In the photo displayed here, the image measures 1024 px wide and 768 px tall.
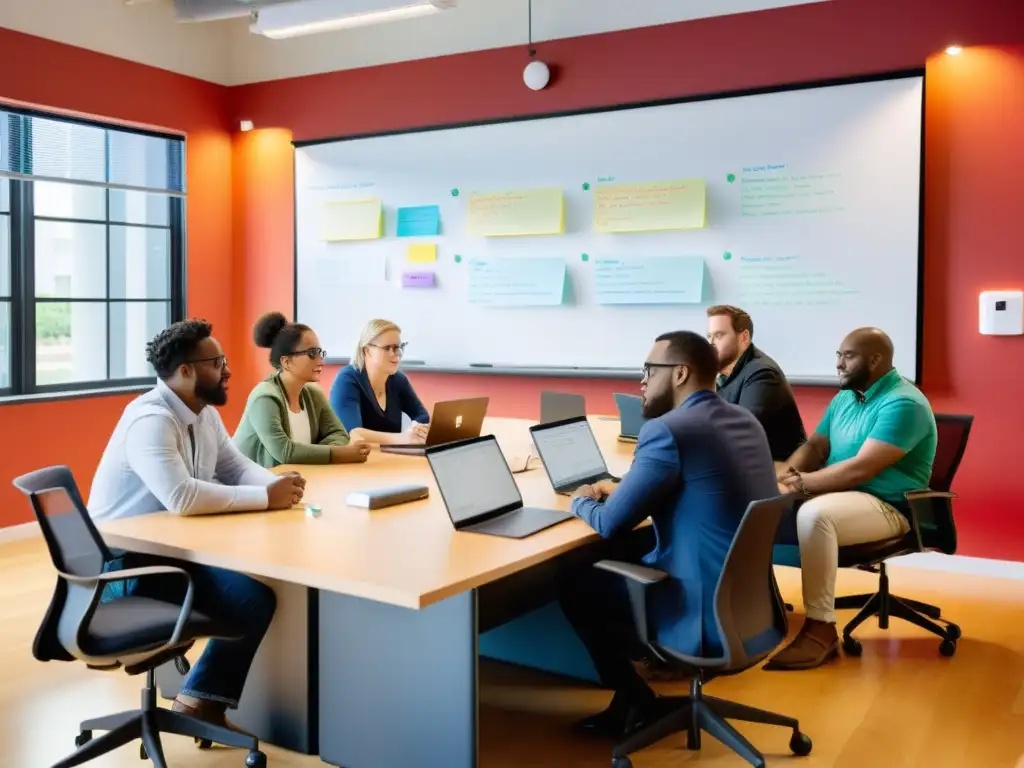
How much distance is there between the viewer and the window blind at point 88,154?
5.65 m

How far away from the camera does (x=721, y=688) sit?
11.5ft

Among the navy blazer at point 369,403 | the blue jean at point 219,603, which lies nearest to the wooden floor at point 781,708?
the blue jean at point 219,603

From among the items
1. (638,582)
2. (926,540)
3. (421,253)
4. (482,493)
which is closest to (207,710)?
(482,493)

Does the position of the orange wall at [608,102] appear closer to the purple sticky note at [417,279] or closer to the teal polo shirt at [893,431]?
the purple sticky note at [417,279]

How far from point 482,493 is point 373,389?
194 centimetres

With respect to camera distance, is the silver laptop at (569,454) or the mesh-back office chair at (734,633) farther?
the silver laptop at (569,454)

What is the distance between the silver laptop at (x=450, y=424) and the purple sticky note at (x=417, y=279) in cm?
215

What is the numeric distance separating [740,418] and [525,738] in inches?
46.7

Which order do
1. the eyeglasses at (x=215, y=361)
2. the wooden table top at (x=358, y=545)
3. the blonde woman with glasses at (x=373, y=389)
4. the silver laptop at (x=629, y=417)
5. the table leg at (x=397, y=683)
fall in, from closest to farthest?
the wooden table top at (x=358, y=545) < the table leg at (x=397, y=683) < the eyeglasses at (x=215, y=361) < the silver laptop at (x=629, y=417) < the blonde woman with glasses at (x=373, y=389)

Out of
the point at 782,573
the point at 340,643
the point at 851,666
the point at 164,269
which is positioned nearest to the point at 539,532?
the point at 340,643

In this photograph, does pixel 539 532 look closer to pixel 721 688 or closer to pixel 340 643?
pixel 340 643

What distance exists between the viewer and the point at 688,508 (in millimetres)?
2648

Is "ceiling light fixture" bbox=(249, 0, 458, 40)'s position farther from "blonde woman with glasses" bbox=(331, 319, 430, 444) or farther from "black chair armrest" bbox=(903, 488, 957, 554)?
"black chair armrest" bbox=(903, 488, 957, 554)

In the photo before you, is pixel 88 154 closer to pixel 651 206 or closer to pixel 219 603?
pixel 651 206
